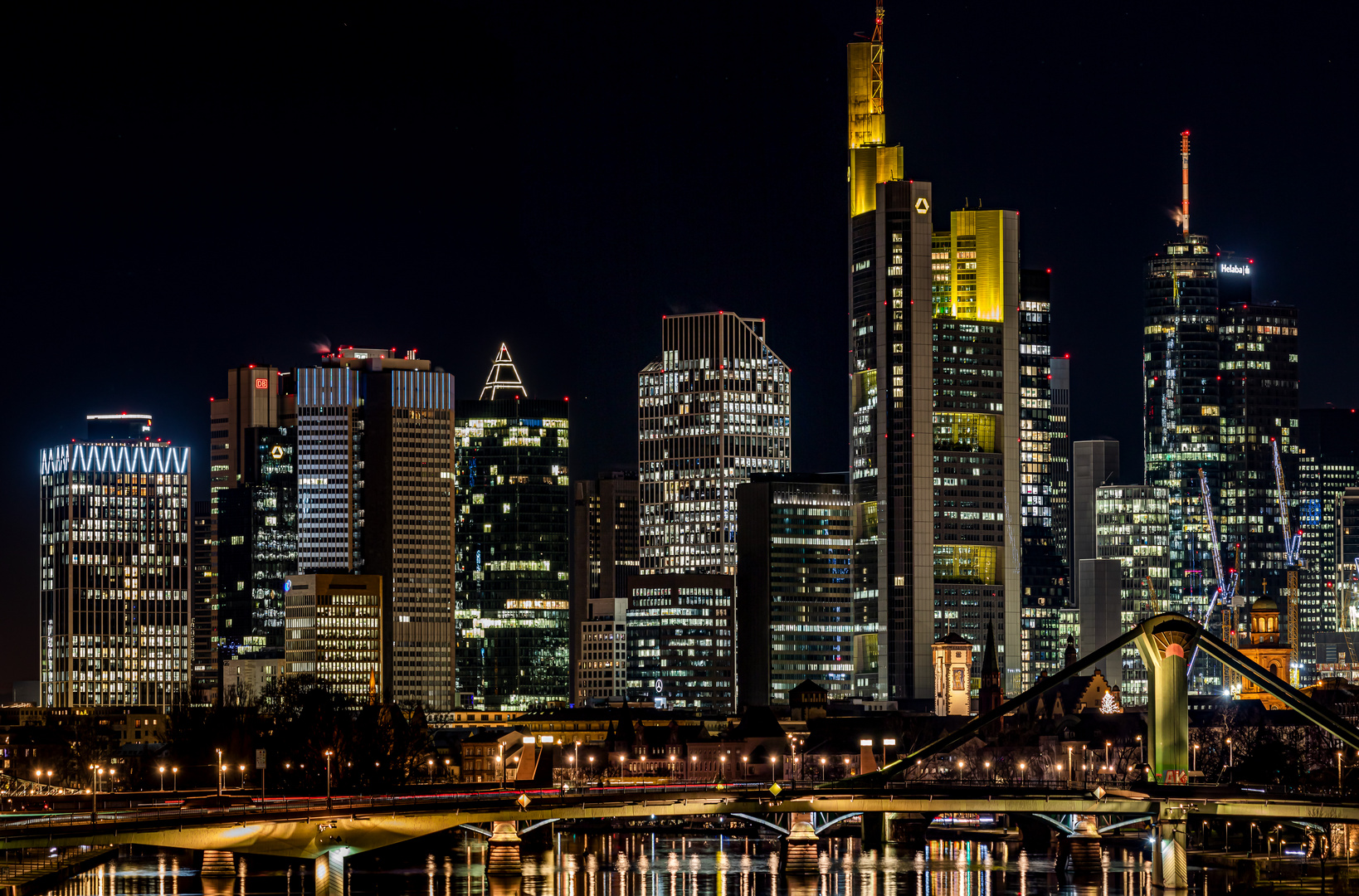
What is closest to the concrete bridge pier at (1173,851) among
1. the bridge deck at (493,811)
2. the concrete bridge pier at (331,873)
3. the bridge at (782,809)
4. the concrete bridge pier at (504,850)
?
the bridge at (782,809)

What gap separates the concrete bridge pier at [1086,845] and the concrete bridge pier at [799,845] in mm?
17450

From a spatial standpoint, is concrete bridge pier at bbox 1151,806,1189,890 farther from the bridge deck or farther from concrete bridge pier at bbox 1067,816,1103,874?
concrete bridge pier at bbox 1067,816,1103,874

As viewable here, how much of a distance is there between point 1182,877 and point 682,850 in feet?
154

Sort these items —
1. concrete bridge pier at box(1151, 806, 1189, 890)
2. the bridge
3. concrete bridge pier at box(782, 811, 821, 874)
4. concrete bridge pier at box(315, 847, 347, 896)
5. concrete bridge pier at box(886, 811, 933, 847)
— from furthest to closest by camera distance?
concrete bridge pier at box(886, 811, 933, 847) < concrete bridge pier at box(782, 811, 821, 874) < concrete bridge pier at box(1151, 806, 1189, 890) < concrete bridge pier at box(315, 847, 347, 896) < the bridge

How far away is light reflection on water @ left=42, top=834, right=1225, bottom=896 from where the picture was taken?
476 ft

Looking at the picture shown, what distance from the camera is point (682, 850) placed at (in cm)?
17962

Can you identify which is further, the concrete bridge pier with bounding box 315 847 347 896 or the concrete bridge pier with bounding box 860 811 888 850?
the concrete bridge pier with bounding box 860 811 888 850

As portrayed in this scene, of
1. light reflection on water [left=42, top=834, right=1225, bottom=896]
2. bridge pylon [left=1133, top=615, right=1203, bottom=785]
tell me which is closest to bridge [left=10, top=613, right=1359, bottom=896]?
bridge pylon [left=1133, top=615, right=1203, bottom=785]

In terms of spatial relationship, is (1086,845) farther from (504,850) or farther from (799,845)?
(504,850)

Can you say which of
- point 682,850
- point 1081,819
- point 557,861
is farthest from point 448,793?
point 1081,819

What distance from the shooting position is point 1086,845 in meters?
160

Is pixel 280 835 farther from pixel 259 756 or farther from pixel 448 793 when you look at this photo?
pixel 448 793

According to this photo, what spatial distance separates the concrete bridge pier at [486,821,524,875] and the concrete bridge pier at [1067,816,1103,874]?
3745 cm

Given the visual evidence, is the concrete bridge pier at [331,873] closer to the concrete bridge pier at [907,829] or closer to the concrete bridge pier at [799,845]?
the concrete bridge pier at [799,845]
